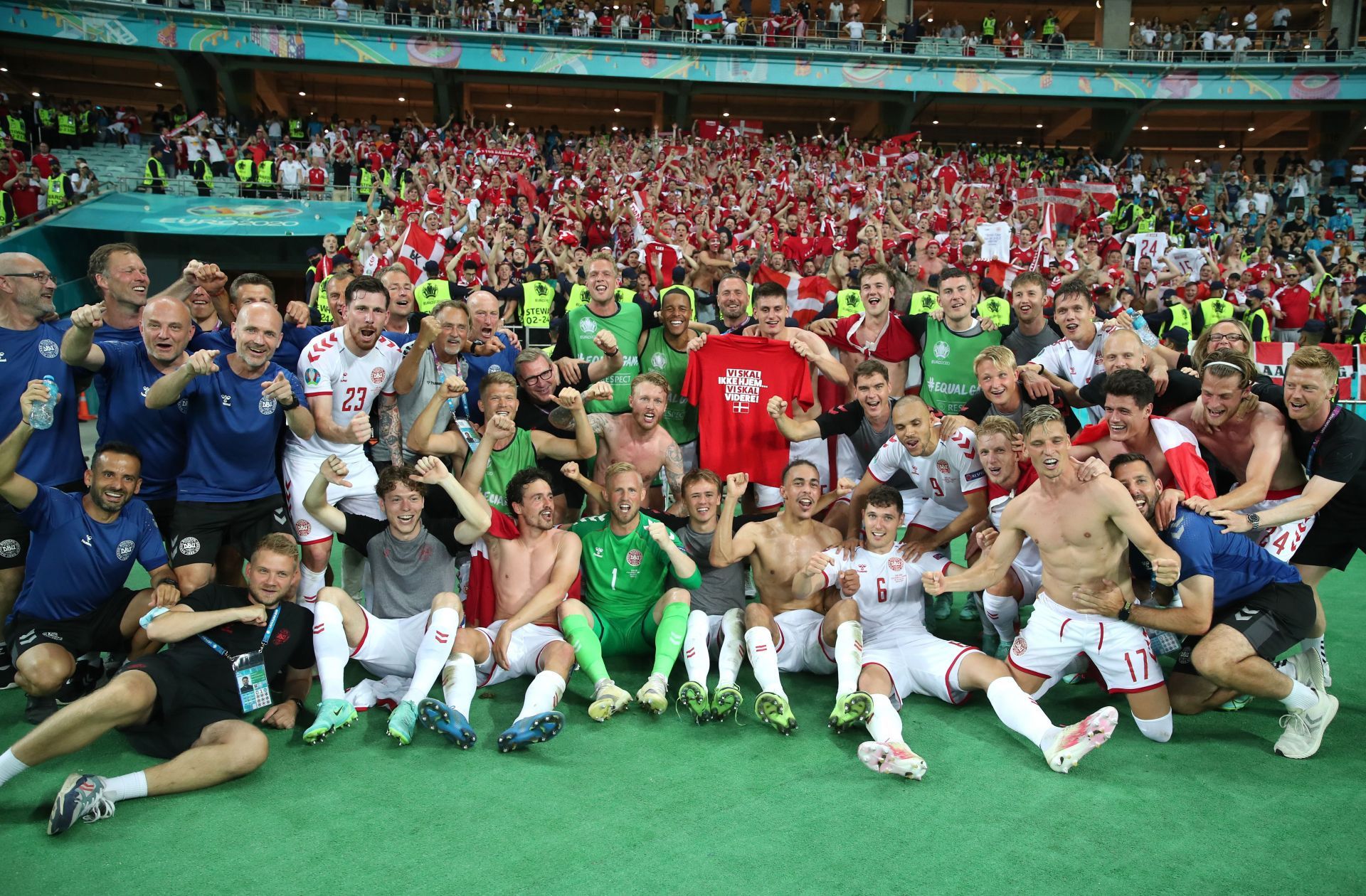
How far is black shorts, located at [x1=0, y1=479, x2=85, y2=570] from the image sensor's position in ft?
18.9

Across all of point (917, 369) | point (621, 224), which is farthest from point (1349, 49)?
point (917, 369)

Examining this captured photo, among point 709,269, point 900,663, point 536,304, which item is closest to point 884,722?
point 900,663

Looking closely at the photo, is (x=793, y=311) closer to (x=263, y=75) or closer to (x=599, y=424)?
(x=599, y=424)

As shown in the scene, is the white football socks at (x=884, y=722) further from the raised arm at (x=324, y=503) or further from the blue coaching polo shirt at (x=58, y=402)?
the blue coaching polo shirt at (x=58, y=402)

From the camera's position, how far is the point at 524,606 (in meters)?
5.88

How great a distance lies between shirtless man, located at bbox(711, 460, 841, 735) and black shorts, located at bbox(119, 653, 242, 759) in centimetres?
309

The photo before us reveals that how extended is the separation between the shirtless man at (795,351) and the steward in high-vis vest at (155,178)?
21.4 meters

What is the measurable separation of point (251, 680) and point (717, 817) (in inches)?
104

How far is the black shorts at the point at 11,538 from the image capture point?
5.77m

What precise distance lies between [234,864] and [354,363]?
3.57 m

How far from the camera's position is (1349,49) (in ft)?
117

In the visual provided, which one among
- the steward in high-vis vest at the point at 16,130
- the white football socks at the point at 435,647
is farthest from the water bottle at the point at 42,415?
the steward in high-vis vest at the point at 16,130

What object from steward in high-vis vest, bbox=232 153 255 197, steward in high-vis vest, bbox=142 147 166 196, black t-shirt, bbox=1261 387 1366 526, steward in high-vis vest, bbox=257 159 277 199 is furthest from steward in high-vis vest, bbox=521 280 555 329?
steward in high-vis vest, bbox=142 147 166 196

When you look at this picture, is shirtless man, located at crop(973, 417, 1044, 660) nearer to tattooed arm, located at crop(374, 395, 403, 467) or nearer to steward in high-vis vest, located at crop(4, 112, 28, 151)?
tattooed arm, located at crop(374, 395, 403, 467)
